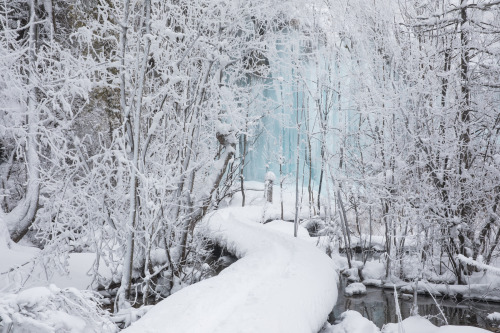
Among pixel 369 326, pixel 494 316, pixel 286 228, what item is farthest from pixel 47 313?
pixel 286 228

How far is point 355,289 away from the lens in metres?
8.19

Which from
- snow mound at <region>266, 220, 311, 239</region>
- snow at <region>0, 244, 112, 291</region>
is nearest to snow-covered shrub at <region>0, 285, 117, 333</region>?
snow at <region>0, 244, 112, 291</region>

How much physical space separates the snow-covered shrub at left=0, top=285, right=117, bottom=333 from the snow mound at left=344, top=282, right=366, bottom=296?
5.79 meters

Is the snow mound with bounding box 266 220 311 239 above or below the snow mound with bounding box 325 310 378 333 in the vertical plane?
below

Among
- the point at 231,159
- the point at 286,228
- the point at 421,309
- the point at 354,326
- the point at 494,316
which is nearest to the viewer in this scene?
the point at 354,326

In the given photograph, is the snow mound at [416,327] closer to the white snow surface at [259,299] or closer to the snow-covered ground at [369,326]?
the snow-covered ground at [369,326]

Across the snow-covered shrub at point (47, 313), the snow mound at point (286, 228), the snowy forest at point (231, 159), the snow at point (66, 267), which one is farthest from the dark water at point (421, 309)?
the snow mound at point (286, 228)

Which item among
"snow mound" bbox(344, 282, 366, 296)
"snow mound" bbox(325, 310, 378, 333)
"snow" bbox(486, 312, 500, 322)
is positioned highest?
"snow mound" bbox(325, 310, 378, 333)

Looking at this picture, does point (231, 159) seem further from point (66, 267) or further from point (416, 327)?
point (416, 327)

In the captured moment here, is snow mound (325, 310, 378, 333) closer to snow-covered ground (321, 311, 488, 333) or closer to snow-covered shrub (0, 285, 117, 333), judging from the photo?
snow-covered ground (321, 311, 488, 333)

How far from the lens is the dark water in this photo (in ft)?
21.7

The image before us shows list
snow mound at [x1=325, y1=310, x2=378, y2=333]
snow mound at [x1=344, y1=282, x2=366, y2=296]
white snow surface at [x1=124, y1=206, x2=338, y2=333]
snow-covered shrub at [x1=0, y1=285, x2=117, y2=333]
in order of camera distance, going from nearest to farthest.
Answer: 1. snow-covered shrub at [x1=0, y1=285, x2=117, y2=333]
2. white snow surface at [x1=124, y1=206, x2=338, y2=333]
3. snow mound at [x1=325, y1=310, x2=378, y2=333]
4. snow mound at [x1=344, y1=282, x2=366, y2=296]

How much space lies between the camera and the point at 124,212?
20.3ft

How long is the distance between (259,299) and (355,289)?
4.00 m
